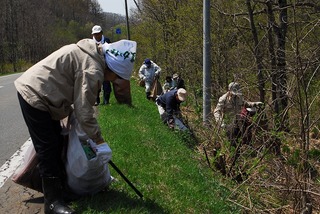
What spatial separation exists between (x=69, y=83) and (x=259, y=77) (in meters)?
4.88

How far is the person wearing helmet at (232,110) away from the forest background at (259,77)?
0.17m

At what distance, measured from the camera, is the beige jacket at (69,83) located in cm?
346

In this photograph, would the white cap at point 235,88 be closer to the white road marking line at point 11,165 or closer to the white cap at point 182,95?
the white cap at point 182,95

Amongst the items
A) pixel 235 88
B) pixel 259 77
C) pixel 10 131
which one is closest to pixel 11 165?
pixel 10 131

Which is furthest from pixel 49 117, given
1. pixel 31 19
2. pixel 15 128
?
pixel 31 19

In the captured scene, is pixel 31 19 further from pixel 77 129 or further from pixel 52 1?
pixel 77 129

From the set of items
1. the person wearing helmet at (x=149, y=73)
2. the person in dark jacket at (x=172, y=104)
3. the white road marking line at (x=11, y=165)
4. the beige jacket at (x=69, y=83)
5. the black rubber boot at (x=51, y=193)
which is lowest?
the person wearing helmet at (x=149, y=73)

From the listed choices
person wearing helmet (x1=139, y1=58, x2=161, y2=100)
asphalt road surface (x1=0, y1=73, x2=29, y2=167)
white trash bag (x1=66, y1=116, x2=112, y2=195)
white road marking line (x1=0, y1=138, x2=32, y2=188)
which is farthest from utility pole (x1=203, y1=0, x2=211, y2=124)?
white trash bag (x1=66, y1=116, x2=112, y2=195)

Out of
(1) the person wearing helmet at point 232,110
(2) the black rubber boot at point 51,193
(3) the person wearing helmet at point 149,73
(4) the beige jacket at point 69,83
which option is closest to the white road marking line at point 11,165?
(2) the black rubber boot at point 51,193

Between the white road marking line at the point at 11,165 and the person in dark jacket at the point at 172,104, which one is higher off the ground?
the white road marking line at the point at 11,165

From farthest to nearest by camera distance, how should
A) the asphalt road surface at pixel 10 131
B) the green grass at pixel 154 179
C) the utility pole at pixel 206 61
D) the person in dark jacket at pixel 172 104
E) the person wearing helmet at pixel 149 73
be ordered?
the person wearing helmet at pixel 149 73 < the utility pole at pixel 206 61 < the person in dark jacket at pixel 172 104 < the asphalt road surface at pixel 10 131 < the green grass at pixel 154 179

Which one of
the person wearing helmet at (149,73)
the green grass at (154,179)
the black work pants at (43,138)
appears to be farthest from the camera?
the person wearing helmet at (149,73)

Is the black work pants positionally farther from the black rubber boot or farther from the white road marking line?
the white road marking line

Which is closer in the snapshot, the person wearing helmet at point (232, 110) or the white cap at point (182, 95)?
the person wearing helmet at point (232, 110)
